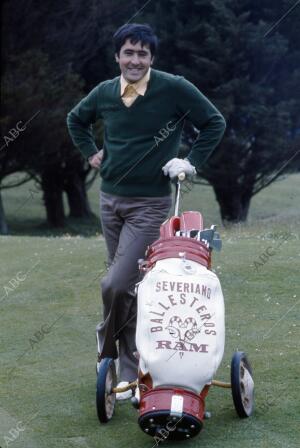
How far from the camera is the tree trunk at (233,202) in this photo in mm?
29500

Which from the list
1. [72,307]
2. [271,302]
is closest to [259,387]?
[271,302]

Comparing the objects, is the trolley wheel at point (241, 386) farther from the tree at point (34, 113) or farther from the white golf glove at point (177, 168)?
Result: the tree at point (34, 113)

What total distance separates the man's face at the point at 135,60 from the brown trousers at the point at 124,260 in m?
0.79

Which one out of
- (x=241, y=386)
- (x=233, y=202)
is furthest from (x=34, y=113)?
(x=241, y=386)

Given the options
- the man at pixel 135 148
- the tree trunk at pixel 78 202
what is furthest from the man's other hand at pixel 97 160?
the tree trunk at pixel 78 202

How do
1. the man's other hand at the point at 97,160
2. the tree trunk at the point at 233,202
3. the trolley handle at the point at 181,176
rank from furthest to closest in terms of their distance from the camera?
the tree trunk at the point at 233,202 < the man's other hand at the point at 97,160 < the trolley handle at the point at 181,176

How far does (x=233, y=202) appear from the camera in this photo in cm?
2988

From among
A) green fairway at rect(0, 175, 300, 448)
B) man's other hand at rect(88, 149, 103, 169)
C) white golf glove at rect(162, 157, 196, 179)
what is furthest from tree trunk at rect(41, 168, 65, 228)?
white golf glove at rect(162, 157, 196, 179)

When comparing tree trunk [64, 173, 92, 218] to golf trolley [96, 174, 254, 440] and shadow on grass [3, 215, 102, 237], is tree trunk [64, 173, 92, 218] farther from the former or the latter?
golf trolley [96, 174, 254, 440]

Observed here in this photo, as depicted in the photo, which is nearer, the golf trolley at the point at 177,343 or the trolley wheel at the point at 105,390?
the golf trolley at the point at 177,343

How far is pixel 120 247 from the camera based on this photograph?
6.24 meters

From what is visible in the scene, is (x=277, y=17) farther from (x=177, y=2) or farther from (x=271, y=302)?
(x=271, y=302)

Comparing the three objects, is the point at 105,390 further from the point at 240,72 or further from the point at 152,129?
the point at 240,72

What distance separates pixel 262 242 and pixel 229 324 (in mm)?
4414
